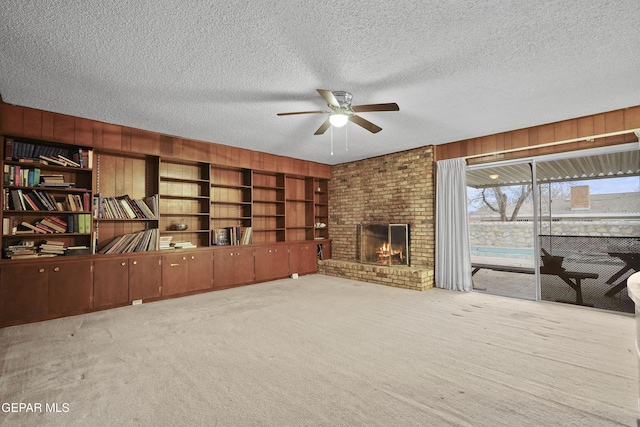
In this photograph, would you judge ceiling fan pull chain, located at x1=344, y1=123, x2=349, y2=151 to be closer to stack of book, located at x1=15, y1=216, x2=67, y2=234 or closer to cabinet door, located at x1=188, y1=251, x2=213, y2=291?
cabinet door, located at x1=188, y1=251, x2=213, y2=291

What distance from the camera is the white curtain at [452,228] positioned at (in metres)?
4.96

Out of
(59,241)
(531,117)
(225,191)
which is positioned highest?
(531,117)

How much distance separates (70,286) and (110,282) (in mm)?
421

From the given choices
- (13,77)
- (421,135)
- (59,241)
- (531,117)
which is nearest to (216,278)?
(59,241)

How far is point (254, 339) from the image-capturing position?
293 cm

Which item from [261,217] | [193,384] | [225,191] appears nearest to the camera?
[193,384]

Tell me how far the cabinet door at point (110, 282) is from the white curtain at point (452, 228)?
16.3 ft

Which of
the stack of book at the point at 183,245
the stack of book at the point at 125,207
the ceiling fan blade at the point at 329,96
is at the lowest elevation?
the stack of book at the point at 183,245

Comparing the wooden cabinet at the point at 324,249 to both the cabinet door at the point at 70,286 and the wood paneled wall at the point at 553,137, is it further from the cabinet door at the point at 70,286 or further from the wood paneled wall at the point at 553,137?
the cabinet door at the point at 70,286

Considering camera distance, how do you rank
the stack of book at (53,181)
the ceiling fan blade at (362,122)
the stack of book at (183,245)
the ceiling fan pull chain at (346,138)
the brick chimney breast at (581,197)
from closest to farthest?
the ceiling fan blade at (362,122) → the stack of book at (53,181) → the brick chimney breast at (581,197) → the ceiling fan pull chain at (346,138) → the stack of book at (183,245)

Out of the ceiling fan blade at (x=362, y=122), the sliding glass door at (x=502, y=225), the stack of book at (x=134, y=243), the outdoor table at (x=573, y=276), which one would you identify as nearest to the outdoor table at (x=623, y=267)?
the outdoor table at (x=573, y=276)

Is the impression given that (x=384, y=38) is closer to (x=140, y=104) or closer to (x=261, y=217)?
(x=140, y=104)

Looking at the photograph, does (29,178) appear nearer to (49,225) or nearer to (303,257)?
(49,225)

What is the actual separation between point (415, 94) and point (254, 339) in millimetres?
3048
